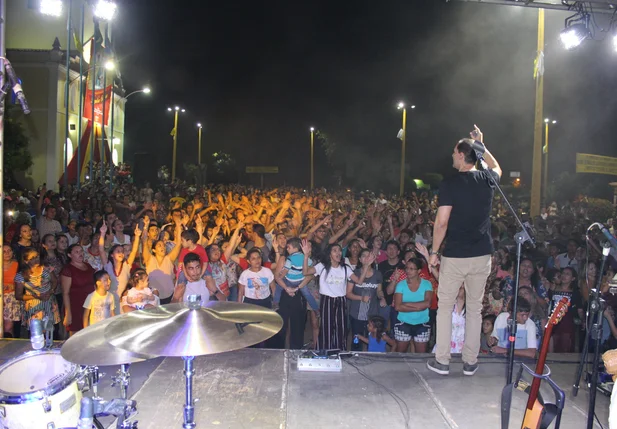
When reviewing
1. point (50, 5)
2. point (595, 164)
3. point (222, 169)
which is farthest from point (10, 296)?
point (222, 169)

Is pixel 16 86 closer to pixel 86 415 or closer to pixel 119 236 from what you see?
pixel 86 415

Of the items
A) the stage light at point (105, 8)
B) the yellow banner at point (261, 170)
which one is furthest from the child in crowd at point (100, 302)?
the yellow banner at point (261, 170)

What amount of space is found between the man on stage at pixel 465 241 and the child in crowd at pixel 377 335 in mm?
2168

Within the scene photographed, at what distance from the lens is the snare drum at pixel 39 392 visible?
2984 millimetres

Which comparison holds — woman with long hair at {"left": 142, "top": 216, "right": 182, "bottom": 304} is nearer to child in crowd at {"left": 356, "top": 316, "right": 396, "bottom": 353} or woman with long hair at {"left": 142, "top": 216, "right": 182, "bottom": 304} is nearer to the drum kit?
child in crowd at {"left": 356, "top": 316, "right": 396, "bottom": 353}

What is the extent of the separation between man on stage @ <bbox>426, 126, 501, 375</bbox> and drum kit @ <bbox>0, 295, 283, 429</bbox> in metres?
2.00

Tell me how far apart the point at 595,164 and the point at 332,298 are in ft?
44.6

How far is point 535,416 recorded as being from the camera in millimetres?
3090

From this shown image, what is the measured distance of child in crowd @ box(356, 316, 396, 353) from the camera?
6.89 m

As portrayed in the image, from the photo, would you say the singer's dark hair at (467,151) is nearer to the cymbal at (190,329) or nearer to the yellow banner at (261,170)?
the cymbal at (190,329)

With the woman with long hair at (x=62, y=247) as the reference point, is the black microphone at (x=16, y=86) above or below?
above

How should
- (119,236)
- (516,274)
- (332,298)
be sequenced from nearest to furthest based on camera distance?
(516,274)
(332,298)
(119,236)

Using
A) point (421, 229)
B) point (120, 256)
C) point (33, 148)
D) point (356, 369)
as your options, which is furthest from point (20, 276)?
point (33, 148)

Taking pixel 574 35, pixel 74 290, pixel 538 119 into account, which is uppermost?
pixel 574 35
